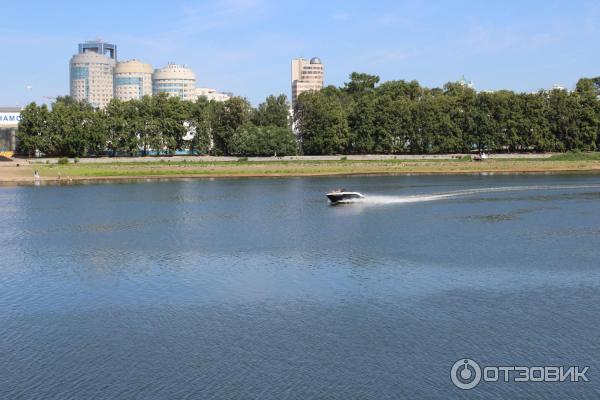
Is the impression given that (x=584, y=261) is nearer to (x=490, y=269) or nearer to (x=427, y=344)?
(x=490, y=269)

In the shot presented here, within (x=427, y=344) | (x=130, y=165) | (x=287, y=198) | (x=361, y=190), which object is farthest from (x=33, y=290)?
(x=130, y=165)

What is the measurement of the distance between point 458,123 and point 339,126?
25.8m

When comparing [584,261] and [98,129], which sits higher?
[98,129]

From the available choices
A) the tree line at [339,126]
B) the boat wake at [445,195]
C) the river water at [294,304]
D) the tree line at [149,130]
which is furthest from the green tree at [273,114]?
the river water at [294,304]

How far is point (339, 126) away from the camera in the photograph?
5768 inches

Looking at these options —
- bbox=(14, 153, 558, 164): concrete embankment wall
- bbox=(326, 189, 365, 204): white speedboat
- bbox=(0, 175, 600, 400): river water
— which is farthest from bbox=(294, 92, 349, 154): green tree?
bbox=(0, 175, 600, 400): river water

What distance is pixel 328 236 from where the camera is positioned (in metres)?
54.1

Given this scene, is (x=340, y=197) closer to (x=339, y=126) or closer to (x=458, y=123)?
(x=339, y=126)

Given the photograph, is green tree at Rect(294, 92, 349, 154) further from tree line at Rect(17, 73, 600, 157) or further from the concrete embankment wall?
the concrete embankment wall

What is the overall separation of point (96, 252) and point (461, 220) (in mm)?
31799

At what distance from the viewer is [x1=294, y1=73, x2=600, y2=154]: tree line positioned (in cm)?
14738

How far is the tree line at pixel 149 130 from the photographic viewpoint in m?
143

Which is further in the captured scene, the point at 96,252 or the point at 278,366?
the point at 96,252

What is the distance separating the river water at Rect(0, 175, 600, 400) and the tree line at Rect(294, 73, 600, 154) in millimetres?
81600
